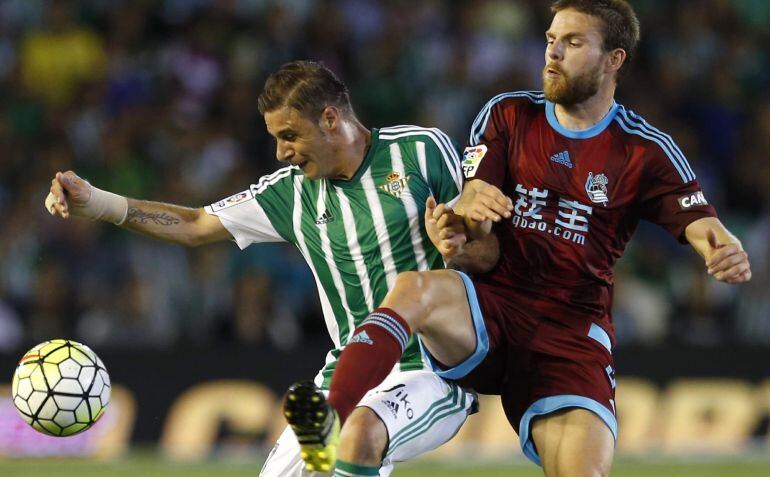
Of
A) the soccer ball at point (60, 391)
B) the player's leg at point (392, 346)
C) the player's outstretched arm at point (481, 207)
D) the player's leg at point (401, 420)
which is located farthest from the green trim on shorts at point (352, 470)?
the soccer ball at point (60, 391)

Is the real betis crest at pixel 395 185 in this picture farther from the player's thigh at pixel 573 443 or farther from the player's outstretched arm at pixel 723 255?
the player's outstretched arm at pixel 723 255

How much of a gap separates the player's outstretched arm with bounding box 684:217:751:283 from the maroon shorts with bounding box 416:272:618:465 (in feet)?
2.13

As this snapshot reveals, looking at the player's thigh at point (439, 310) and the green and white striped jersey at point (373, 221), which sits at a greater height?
the green and white striped jersey at point (373, 221)

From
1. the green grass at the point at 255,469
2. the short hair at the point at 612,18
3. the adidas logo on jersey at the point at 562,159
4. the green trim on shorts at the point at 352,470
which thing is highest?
the short hair at the point at 612,18

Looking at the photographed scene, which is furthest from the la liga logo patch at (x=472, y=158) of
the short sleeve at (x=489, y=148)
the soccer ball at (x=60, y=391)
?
the soccer ball at (x=60, y=391)

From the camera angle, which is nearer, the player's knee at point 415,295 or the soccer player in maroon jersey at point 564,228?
the player's knee at point 415,295

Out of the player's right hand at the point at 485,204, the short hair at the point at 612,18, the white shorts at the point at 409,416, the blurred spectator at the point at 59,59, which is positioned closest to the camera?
the player's right hand at the point at 485,204

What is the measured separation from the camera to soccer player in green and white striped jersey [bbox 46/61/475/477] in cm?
530

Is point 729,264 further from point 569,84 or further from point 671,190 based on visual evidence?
point 569,84

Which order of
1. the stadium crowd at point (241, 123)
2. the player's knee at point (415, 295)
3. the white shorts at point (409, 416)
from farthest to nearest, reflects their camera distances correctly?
the stadium crowd at point (241, 123)
the white shorts at point (409, 416)
the player's knee at point (415, 295)

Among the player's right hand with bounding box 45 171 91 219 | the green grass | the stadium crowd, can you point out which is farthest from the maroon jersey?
the stadium crowd

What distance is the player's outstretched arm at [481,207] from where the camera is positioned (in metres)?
4.98

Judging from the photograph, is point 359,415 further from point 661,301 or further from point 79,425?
point 661,301

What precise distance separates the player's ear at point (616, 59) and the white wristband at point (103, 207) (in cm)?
222
